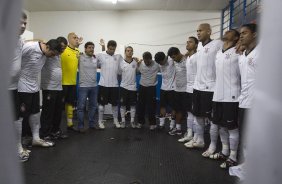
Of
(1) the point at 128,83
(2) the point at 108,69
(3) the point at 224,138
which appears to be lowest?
(3) the point at 224,138

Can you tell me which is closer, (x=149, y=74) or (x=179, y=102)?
(x=179, y=102)

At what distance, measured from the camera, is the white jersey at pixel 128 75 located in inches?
189

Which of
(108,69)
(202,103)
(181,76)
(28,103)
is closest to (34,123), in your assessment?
(28,103)

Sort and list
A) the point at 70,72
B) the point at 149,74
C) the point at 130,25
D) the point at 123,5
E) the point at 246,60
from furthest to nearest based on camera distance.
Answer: the point at 130,25
the point at 123,5
the point at 149,74
the point at 70,72
the point at 246,60

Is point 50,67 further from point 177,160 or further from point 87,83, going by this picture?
point 177,160

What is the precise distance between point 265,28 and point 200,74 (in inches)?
114

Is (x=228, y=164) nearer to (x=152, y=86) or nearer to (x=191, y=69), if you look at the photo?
(x=191, y=69)

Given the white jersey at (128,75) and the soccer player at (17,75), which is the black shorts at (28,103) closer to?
the soccer player at (17,75)

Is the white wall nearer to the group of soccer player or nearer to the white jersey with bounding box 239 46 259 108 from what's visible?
the group of soccer player

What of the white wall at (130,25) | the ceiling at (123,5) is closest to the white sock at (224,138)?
the ceiling at (123,5)

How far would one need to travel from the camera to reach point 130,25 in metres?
7.61

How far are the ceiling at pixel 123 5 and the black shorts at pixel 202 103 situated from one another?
391 cm

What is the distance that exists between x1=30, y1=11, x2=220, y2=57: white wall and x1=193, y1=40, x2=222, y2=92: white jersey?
13.8 feet

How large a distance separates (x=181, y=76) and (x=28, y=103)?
7.66 feet
